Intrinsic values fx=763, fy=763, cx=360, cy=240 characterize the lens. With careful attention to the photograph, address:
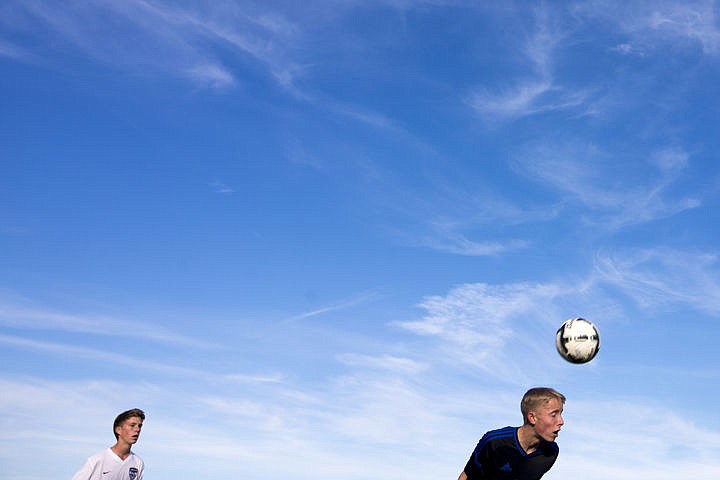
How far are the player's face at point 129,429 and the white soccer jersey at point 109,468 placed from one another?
16.8 inches

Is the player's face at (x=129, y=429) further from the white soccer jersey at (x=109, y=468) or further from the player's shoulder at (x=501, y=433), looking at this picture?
the player's shoulder at (x=501, y=433)

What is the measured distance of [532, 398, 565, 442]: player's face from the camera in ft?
36.9

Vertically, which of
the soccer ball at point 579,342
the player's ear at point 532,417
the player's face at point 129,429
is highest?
the soccer ball at point 579,342

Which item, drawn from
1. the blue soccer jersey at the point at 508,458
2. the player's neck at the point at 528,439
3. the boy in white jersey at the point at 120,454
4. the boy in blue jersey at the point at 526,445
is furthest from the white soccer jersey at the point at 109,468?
the player's neck at the point at 528,439

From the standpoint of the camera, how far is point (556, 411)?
1127 cm

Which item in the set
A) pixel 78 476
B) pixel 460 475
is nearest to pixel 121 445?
pixel 78 476

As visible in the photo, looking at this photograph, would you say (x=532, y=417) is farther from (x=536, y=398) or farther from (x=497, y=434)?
(x=497, y=434)

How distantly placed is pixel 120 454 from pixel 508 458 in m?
8.47

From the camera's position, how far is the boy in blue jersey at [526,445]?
1128 cm

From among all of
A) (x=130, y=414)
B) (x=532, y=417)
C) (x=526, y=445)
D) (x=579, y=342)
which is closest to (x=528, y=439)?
(x=526, y=445)

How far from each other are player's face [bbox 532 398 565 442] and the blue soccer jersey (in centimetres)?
50

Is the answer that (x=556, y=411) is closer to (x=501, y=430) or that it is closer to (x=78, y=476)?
(x=501, y=430)

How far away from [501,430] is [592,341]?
3775mm

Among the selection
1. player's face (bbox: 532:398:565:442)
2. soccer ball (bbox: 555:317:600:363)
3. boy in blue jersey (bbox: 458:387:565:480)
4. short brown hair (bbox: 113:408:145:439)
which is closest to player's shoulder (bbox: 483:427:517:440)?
boy in blue jersey (bbox: 458:387:565:480)
